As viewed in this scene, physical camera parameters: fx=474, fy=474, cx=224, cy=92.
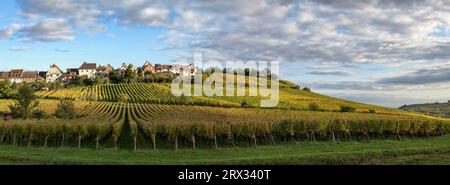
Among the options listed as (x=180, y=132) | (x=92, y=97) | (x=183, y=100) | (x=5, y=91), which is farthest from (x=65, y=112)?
(x=5, y=91)

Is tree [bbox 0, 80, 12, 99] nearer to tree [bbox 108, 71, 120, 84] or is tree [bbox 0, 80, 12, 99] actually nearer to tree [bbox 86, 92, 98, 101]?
tree [bbox 86, 92, 98, 101]

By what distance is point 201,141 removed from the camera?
52625mm

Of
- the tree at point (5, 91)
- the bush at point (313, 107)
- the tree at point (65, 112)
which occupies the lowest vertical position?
the tree at point (65, 112)

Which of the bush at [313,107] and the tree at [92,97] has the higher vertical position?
the tree at [92,97]

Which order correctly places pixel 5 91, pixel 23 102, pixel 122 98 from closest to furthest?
pixel 23 102
pixel 122 98
pixel 5 91

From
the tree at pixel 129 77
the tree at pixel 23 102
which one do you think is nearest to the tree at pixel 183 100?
the tree at pixel 23 102

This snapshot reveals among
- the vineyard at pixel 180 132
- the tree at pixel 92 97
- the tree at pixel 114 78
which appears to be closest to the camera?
the vineyard at pixel 180 132

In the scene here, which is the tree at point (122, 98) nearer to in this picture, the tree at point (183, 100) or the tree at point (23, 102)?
the tree at point (183, 100)

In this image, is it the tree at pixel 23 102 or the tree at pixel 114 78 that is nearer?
the tree at pixel 23 102

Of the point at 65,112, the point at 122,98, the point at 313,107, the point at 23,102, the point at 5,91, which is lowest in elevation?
the point at 65,112

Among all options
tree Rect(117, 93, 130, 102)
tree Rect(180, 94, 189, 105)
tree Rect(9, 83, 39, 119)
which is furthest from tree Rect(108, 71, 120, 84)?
tree Rect(9, 83, 39, 119)

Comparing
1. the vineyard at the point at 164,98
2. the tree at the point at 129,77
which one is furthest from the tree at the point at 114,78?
the vineyard at the point at 164,98

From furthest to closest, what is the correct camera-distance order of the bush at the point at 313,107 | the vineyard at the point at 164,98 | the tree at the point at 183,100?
the vineyard at the point at 164,98, the tree at the point at 183,100, the bush at the point at 313,107

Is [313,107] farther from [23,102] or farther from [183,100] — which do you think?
[23,102]
